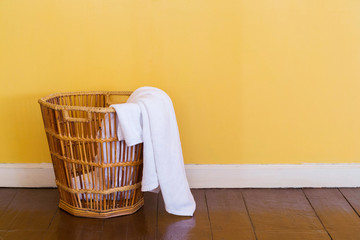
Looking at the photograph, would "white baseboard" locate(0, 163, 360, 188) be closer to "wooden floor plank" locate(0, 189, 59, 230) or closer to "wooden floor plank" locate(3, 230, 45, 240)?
"wooden floor plank" locate(0, 189, 59, 230)

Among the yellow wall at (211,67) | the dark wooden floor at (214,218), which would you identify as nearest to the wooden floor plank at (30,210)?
the dark wooden floor at (214,218)

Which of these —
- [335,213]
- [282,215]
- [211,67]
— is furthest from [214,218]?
[211,67]

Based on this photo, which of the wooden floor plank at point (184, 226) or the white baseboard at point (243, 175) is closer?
the wooden floor plank at point (184, 226)

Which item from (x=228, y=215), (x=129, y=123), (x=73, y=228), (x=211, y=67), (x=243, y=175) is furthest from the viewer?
(x=243, y=175)

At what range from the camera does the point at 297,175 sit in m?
1.79

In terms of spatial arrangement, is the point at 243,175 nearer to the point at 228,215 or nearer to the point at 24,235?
the point at 228,215

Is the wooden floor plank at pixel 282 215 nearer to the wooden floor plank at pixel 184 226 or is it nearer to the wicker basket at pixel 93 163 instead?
the wooden floor plank at pixel 184 226

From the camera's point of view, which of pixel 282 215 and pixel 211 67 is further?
Answer: pixel 211 67

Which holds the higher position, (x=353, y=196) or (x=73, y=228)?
(x=73, y=228)

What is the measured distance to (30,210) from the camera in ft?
5.22

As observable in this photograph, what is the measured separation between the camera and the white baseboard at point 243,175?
5.84 feet

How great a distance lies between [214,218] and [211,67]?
2.12 ft

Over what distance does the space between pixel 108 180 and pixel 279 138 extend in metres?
0.81

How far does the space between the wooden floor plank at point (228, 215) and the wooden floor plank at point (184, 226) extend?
0.03 m
